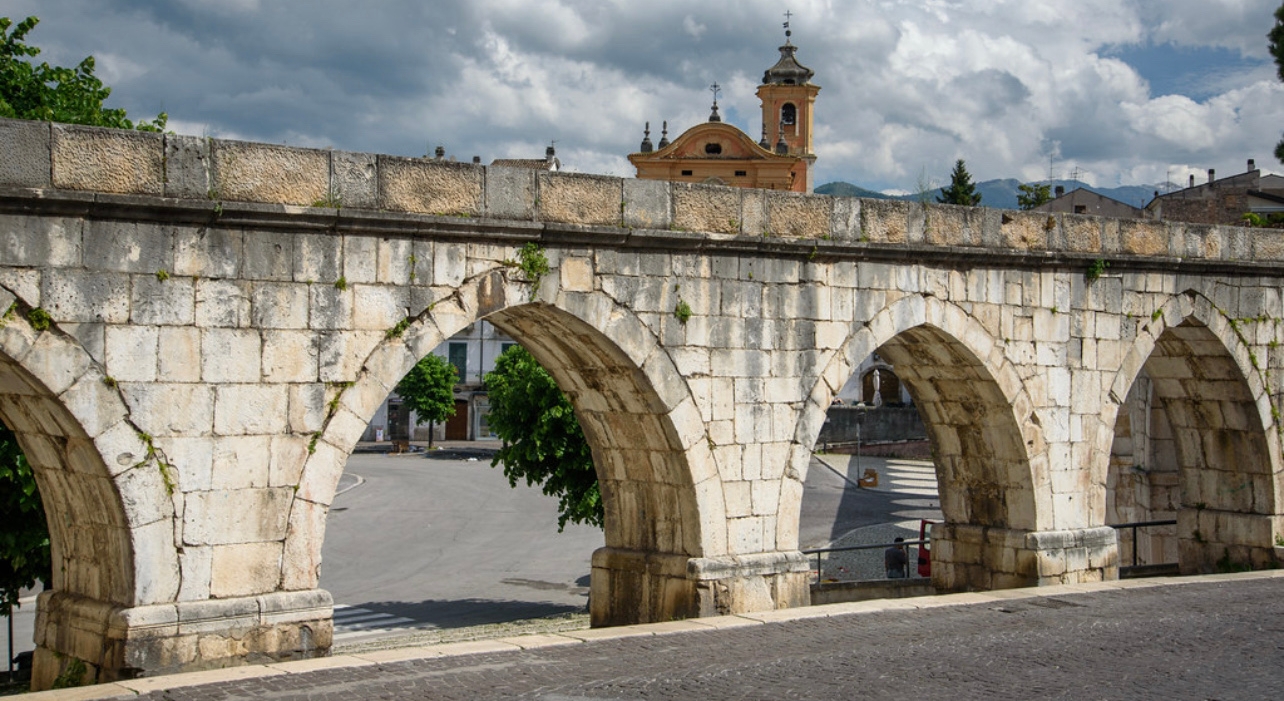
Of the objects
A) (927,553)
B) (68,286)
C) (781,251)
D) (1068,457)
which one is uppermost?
(781,251)

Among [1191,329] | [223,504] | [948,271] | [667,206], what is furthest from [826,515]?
[223,504]

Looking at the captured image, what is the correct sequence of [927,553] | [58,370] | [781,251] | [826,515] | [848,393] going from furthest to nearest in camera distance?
[848,393] < [826,515] < [927,553] < [781,251] < [58,370]

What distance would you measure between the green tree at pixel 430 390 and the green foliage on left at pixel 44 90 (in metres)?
36.4

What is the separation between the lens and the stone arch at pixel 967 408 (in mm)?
13109

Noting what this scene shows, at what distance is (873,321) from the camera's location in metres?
12.7

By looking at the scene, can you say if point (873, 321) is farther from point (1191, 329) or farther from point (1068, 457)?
point (1191, 329)

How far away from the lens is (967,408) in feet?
46.4

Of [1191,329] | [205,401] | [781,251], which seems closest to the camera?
[205,401]

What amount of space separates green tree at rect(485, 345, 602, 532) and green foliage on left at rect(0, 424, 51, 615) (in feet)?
27.8

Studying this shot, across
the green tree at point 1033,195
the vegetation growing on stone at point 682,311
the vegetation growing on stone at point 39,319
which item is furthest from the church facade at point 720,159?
the vegetation growing on stone at point 39,319

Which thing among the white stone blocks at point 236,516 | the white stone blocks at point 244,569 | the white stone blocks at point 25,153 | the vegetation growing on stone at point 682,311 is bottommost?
the white stone blocks at point 244,569

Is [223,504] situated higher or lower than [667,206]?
lower

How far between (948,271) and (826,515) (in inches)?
780

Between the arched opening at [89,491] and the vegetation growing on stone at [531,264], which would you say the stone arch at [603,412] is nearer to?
the vegetation growing on stone at [531,264]
